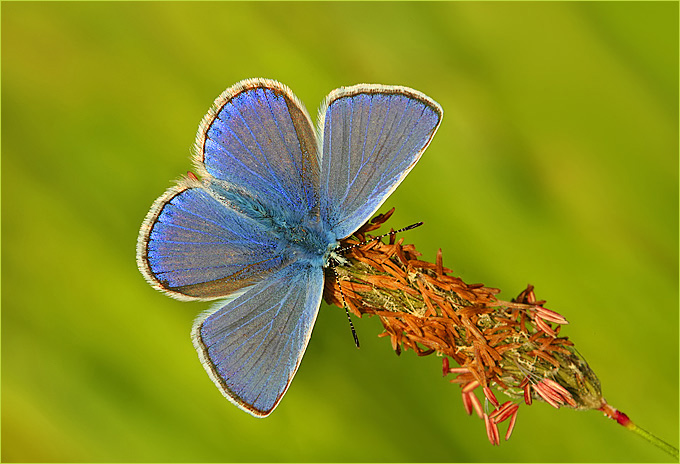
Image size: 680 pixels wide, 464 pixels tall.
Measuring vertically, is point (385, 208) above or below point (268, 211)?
above

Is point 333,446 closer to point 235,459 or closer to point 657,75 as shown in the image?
point 235,459

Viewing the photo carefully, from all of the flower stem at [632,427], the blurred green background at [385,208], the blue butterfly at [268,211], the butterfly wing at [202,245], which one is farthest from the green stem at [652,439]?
the butterfly wing at [202,245]

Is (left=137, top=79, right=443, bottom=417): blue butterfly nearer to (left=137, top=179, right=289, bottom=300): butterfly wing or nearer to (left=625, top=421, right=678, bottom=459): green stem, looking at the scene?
(left=137, top=179, right=289, bottom=300): butterfly wing

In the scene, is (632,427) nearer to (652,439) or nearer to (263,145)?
(652,439)

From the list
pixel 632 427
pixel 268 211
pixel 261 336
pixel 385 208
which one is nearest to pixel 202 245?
pixel 268 211

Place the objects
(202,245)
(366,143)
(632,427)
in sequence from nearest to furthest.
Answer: (632,427), (366,143), (202,245)

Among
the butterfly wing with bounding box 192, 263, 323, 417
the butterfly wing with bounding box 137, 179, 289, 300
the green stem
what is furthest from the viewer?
the butterfly wing with bounding box 137, 179, 289, 300

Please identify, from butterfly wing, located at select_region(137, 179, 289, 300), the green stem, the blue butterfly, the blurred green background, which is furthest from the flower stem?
butterfly wing, located at select_region(137, 179, 289, 300)
